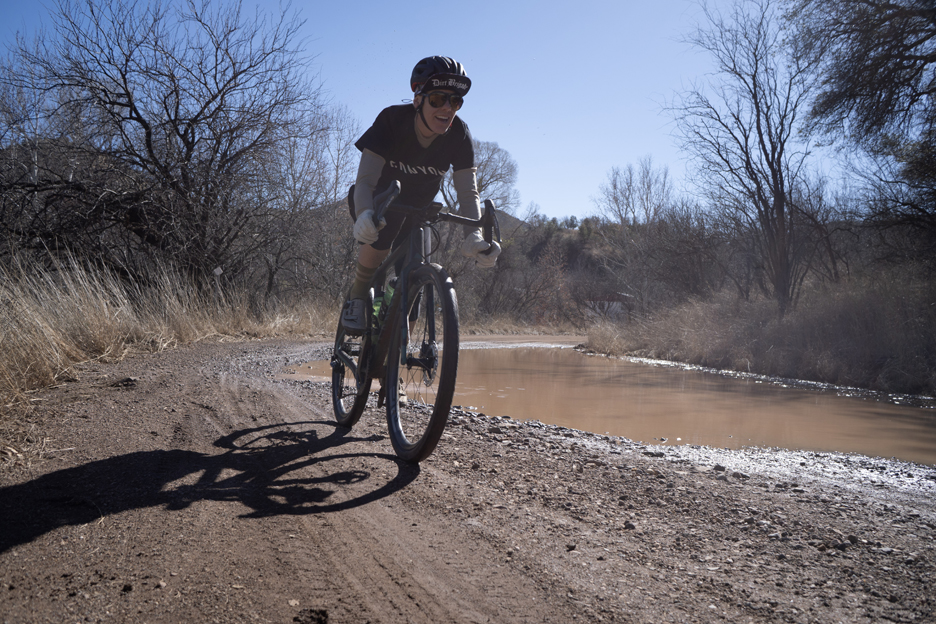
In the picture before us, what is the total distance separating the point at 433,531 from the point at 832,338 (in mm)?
10748

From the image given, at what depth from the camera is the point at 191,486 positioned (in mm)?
2402

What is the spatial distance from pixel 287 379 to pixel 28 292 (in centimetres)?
257

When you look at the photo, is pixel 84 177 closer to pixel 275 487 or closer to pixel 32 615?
pixel 275 487

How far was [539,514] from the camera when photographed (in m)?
2.33

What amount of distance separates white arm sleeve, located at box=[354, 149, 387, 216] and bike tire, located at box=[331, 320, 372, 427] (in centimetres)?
83

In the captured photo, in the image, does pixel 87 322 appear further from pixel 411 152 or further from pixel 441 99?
pixel 441 99

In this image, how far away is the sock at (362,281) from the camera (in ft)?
12.0

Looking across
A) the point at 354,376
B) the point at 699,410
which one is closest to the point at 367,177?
the point at 354,376

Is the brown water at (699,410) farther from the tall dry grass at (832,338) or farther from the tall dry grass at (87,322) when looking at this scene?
the tall dry grass at (87,322)

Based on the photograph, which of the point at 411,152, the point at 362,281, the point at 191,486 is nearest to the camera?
the point at 191,486

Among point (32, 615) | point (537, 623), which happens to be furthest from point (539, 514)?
point (32, 615)

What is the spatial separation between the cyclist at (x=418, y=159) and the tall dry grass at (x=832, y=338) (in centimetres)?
807

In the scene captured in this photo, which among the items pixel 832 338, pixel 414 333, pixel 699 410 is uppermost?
pixel 832 338

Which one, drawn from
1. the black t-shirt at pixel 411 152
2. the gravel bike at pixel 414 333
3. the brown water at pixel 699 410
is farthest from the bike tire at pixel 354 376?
the brown water at pixel 699 410
